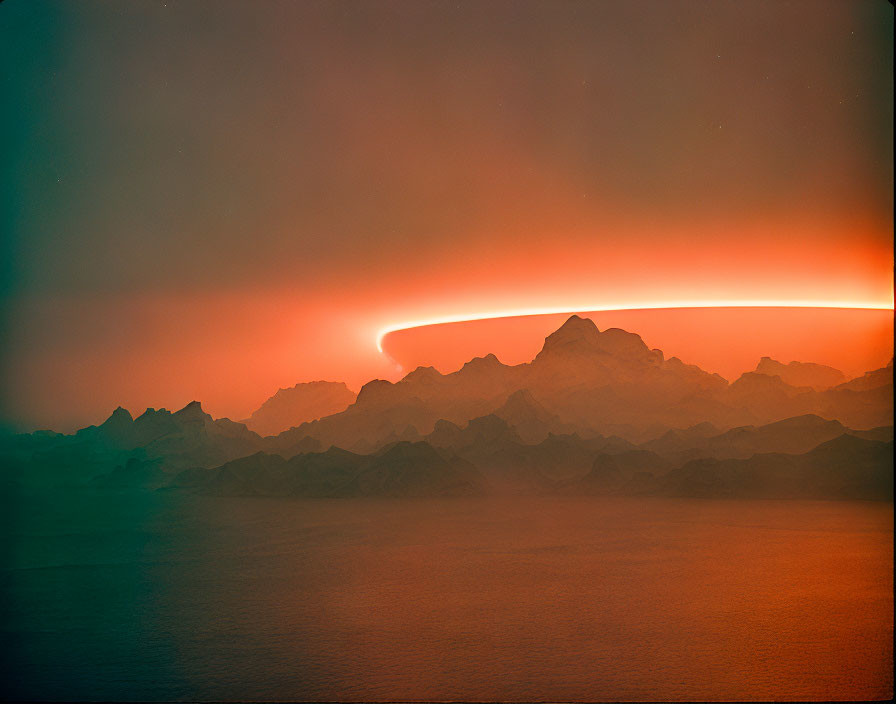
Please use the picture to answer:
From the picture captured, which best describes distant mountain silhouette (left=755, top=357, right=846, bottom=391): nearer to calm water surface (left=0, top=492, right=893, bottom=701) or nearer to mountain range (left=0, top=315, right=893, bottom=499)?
mountain range (left=0, top=315, right=893, bottom=499)

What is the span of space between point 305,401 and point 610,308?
6.15 feet

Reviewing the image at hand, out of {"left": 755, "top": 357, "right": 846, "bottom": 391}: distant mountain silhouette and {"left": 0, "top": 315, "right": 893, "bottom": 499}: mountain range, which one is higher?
{"left": 755, "top": 357, "right": 846, "bottom": 391}: distant mountain silhouette

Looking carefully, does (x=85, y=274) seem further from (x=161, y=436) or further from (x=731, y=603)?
(x=731, y=603)

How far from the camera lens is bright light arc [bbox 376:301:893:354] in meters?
4.37

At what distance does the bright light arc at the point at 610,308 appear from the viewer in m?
4.37

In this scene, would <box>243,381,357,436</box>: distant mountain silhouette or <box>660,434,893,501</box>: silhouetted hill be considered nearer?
<box>660,434,893,501</box>: silhouetted hill

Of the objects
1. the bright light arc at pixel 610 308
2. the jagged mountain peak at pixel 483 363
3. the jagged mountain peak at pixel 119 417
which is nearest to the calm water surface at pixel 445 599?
the jagged mountain peak at pixel 119 417

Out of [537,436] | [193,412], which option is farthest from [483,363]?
[193,412]

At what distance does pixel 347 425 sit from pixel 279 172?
153 centimetres

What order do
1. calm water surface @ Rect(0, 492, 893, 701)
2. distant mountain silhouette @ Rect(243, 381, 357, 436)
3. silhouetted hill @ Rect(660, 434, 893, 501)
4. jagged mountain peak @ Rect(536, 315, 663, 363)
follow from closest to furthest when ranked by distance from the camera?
calm water surface @ Rect(0, 492, 893, 701) < silhouetted hill @ Rect(660, 434, 893, 501) < jagged mountain peak @ Rect(536, 315, 663, 363) < distant mountain silhouette @ Rect(243, 381, 357, 436)

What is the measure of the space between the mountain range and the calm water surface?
14 cm

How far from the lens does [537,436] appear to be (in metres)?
4.50

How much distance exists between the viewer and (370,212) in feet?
15.0

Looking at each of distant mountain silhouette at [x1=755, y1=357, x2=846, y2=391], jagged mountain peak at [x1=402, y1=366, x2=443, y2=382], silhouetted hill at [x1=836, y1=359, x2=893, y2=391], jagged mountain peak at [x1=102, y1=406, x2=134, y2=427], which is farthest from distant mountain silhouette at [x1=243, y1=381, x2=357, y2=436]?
silhouetted hill at [x1=836, y1=359, x2=893, y2=391]
